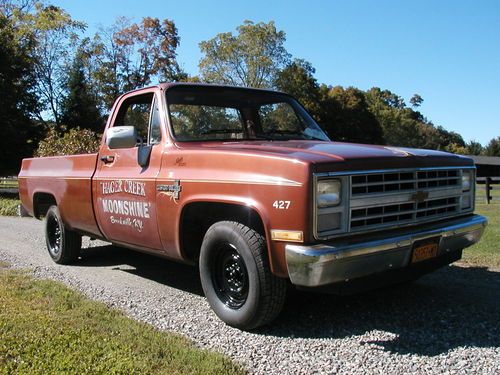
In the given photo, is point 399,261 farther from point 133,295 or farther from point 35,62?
point 35,62

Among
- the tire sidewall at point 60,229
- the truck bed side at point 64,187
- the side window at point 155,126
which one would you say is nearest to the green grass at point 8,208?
the truck bed side at point 64,187

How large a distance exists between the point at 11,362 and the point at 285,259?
6.48ft

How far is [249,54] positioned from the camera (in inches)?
1913

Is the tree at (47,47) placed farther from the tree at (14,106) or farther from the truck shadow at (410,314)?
the truck shadow at (410,314)

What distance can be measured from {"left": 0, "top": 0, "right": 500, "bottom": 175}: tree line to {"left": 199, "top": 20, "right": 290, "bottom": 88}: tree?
0.09 meters

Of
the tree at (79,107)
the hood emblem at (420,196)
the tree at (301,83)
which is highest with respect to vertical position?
the tree at (301,83)

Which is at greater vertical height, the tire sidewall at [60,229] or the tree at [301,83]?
the tree at [301,83]

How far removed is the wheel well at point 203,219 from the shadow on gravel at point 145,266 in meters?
0.81

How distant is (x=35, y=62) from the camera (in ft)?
111

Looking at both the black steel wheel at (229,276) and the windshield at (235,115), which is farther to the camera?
the windshield at (235,115)

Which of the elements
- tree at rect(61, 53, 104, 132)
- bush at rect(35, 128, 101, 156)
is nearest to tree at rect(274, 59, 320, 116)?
tree at rect(61, 53, 104, 132)

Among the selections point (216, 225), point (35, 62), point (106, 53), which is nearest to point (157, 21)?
point (106, 53)

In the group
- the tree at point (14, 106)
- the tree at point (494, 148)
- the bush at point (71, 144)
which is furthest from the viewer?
the tree at point (494, 148)

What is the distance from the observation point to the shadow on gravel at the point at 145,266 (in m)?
5.85
